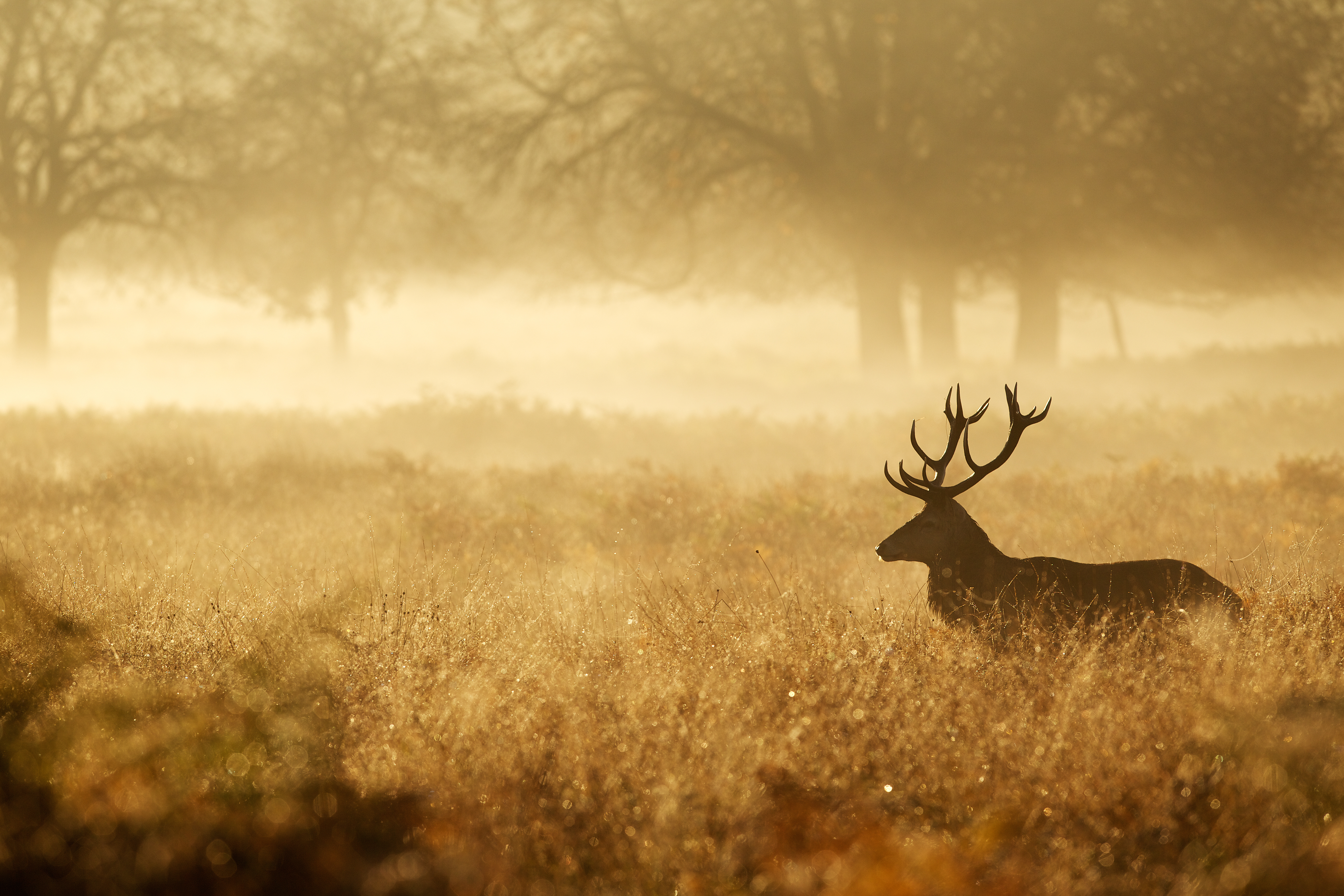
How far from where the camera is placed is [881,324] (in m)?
18.7

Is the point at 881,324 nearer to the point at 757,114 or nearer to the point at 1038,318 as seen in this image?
the point at 1038,318

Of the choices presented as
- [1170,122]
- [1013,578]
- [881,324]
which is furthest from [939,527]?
[1170,122]

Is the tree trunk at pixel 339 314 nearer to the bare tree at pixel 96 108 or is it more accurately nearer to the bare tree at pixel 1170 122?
the bare tree at pixel 96 108

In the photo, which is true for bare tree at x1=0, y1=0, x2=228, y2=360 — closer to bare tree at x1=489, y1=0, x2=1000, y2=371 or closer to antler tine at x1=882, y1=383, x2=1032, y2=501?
bare tree at x1=489, y1=0, x2=1000, y2=371

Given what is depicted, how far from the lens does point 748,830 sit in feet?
10.7

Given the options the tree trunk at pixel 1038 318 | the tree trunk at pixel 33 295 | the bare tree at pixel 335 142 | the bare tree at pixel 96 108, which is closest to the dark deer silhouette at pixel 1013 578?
the bare tree at pixel 335 142

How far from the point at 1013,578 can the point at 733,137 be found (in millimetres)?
12918

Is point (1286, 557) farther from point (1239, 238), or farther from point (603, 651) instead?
point (1239, 238)

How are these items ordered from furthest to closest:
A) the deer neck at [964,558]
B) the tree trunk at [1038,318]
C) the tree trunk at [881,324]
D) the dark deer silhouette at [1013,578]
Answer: the tree trunk at [1038,318] < the tree trunk at [881,324] < the deer neck at [964,558] < the dark deer silhouette at [1013,578]

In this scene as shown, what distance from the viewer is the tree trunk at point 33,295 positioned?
64.7 ft

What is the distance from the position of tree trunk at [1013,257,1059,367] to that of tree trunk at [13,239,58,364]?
19.2 m

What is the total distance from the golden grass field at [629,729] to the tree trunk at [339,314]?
17.7 meters

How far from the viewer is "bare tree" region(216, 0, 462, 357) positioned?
19.6 m

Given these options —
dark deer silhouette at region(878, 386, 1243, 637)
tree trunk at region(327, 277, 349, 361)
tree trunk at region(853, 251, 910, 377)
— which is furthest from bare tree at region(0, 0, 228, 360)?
dark deer silhouette at region(878, 386, 1243, 637)
